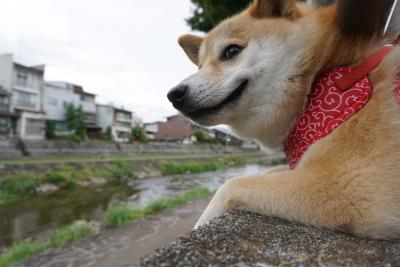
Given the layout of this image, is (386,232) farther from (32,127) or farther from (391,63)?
(32,127)

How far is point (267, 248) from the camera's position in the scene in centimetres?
117

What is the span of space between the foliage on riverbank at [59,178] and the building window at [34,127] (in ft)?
46.9

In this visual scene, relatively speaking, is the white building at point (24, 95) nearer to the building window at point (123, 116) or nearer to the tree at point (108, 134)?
the tree at point (108, 134)

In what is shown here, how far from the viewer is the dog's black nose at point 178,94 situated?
1.98 metres

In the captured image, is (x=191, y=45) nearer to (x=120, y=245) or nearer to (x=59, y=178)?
(x=120, y=245)

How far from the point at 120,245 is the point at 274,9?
6.19 m

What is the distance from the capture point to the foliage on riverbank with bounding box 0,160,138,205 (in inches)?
645

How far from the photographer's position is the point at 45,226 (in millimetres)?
11914

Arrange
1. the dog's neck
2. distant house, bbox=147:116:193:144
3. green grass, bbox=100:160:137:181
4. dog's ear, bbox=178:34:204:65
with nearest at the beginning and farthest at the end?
the dog's neck, dog's ear, bbox=178:34:204:65, green grass, bbox=100:160:137:181, distant house, bbox=147:116:193:144

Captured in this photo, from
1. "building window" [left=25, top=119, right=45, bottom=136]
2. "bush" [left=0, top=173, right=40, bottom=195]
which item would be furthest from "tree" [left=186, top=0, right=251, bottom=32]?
"building window" [left=25, top=119, right=45, bottom=136]

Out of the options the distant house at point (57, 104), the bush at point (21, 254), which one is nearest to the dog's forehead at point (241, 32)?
the bush at point (21, 254)

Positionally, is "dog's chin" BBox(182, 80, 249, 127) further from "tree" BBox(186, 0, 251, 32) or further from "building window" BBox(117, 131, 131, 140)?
"building window" BBox(117, 131, 131, 140)

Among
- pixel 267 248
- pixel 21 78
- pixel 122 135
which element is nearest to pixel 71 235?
pixel 267 248

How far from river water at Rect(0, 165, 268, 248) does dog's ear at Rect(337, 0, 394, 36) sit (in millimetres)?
8183
